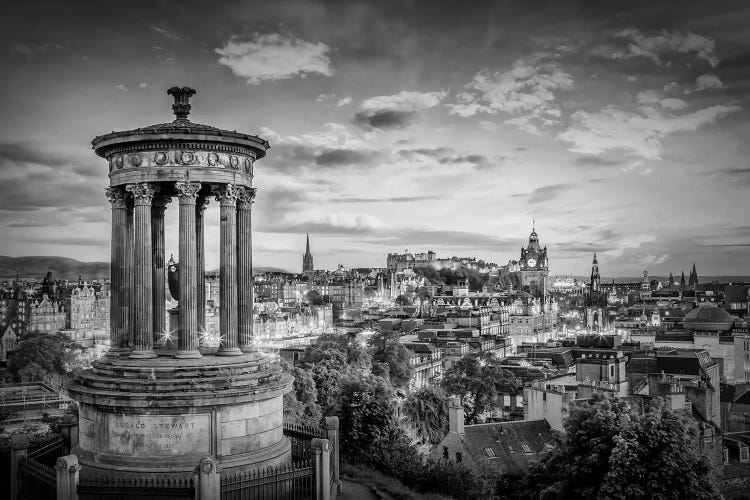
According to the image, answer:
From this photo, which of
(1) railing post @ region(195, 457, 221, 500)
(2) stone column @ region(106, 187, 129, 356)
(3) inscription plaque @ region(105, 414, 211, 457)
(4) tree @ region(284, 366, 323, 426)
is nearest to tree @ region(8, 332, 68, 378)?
(4) tree @ region(284, 366, 323, 426)

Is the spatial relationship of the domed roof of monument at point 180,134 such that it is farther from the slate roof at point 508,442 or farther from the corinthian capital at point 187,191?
the slate roof at point 508,442

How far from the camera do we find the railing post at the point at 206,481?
17.7 metres

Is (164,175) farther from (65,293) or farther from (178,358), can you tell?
(65,293)

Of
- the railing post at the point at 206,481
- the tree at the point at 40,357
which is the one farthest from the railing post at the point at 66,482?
the tree at the point at 40,357

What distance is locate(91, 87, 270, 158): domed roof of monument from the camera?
21.3 m

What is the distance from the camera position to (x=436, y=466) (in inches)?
1096

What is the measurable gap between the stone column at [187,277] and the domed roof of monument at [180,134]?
4.75 feet

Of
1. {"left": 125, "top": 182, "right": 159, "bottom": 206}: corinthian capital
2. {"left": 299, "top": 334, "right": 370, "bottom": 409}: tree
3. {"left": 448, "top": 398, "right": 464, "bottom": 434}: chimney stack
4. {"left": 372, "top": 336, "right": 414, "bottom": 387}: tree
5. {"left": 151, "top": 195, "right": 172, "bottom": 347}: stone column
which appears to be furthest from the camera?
{"left": 372, "top": 336, "right": 414, "bottom": 387}: tree

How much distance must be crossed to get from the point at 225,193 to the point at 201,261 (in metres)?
2.78

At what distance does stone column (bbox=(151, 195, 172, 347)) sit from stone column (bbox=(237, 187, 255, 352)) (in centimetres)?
266

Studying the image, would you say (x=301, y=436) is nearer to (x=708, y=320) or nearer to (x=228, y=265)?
(x=228, y=265)

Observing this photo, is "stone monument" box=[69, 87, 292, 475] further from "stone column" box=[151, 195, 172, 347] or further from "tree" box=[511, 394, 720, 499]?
"tree" box=[511, 394, 720, 499]

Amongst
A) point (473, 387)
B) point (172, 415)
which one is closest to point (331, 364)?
point (473, 387)

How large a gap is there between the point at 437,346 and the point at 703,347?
38.1 meters
